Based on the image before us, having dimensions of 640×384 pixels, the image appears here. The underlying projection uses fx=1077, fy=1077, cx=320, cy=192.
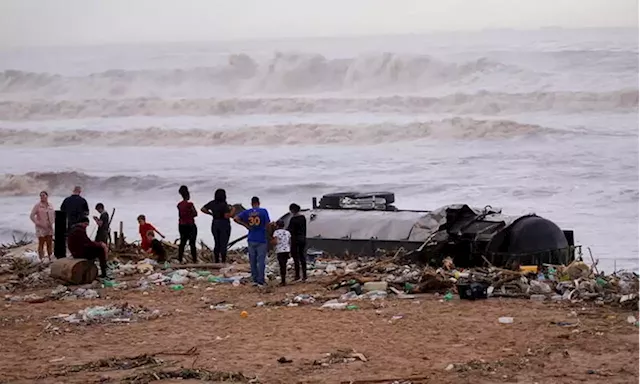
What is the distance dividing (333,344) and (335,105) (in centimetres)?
3991

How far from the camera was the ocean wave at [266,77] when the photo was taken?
2018 inches

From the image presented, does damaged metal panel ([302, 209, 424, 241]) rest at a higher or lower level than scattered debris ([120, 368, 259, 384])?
higher

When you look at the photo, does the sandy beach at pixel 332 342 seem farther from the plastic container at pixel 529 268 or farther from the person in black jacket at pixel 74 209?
the person in black jacket at pixel 74 209

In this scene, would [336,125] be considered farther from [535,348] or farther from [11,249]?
[535,348]

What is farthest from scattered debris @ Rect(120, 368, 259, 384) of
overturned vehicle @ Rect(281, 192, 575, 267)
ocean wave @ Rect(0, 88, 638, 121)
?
ocean wave @ Rect(0, 88, 638, 121)

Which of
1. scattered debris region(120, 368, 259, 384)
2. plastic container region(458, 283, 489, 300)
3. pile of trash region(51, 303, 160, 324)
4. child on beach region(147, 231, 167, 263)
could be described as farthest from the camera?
child on beach region(147, 231, 167, 263)

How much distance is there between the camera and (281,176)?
39250mm

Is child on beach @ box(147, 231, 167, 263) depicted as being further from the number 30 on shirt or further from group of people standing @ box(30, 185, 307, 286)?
the number 30 on shirt

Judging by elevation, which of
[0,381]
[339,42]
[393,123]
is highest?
[339,42]

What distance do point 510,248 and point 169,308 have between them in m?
4.95

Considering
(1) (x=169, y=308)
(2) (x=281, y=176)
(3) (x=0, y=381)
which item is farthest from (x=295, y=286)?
(2) (x=281, y=176)

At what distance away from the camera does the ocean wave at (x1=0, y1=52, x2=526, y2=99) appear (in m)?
51.2

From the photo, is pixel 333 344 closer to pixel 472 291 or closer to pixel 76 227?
pixel 472 291

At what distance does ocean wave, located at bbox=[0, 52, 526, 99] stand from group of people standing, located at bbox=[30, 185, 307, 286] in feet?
114
